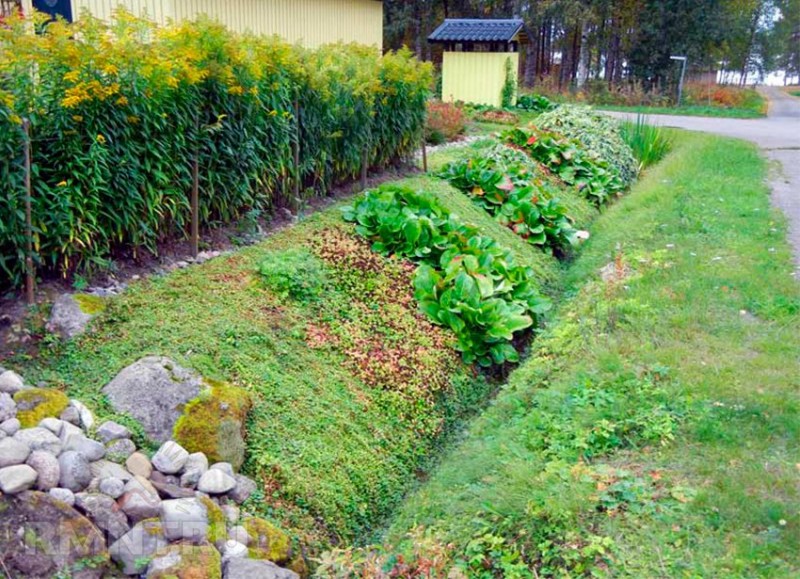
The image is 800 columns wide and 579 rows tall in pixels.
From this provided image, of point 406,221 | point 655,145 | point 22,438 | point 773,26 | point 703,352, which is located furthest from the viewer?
point 773,26

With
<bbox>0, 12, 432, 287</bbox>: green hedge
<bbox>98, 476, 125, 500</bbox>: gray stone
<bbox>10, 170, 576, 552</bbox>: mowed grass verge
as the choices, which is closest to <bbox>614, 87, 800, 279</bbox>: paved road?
<bbox>10, 170, 576, 552</bbox>: mowed grass verge

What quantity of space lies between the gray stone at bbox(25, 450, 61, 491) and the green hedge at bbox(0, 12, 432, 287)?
4.70 feet

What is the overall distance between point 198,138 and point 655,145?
9446mm

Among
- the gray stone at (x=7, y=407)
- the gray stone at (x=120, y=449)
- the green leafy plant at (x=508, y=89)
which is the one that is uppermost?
the green leafy plant at (x=508, y=89)

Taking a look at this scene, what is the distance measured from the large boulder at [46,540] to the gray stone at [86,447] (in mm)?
343

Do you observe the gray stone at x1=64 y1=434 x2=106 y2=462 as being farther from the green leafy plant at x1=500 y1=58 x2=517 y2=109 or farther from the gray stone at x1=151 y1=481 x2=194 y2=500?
the green leafy plant at x1=500 y1=58 x2=517 y2=109

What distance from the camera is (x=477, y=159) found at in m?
9.43

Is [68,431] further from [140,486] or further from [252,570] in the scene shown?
[252,570]

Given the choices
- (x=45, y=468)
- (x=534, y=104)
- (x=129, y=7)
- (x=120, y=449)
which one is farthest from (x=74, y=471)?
(x=534, y=104)

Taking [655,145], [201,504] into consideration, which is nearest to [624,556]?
[201,504]

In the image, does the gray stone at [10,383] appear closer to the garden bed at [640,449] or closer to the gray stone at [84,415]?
the gray stone at [84,415]

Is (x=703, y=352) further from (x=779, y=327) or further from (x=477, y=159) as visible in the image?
(x=477, y=159)

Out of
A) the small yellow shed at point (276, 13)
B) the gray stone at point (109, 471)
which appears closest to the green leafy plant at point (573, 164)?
the small yellow shed at point (276, 13)

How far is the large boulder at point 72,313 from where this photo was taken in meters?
4.12
